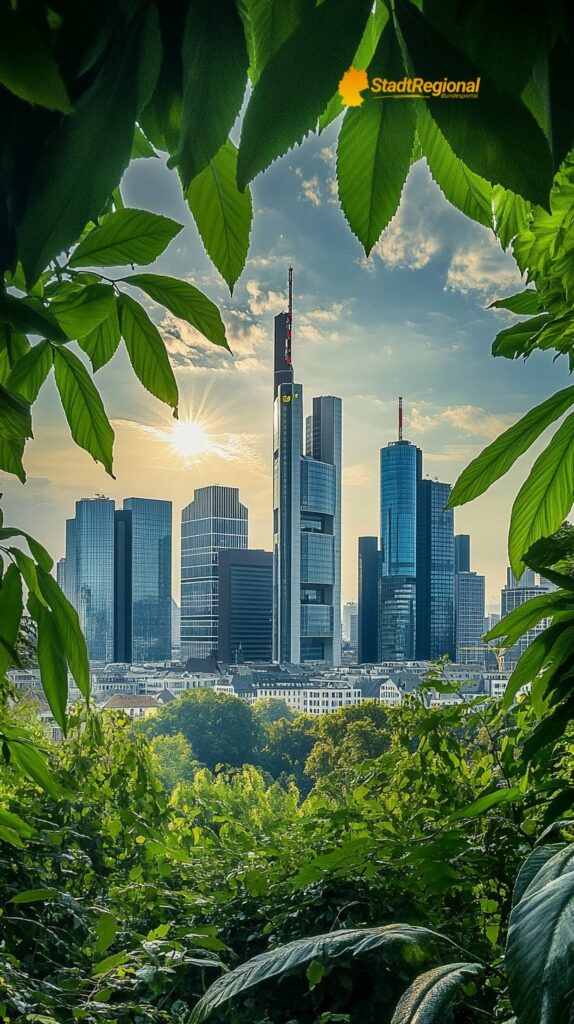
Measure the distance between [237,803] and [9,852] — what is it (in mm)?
1735

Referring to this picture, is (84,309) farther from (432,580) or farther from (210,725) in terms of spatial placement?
(432,580)

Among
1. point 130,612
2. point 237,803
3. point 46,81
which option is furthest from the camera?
point 130,612

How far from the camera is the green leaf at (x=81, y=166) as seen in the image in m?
0.12

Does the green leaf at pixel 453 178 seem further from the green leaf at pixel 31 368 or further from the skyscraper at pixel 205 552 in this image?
the skyscraper at pixel 205 552

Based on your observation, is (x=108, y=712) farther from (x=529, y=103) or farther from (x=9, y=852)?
(x=529, y=103)

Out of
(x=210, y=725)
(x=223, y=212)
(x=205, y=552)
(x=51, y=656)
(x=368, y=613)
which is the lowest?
(x=210, y=725)

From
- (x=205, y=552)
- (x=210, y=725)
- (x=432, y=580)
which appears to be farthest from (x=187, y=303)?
(x=205, y=552)

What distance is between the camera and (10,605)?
0.21 m

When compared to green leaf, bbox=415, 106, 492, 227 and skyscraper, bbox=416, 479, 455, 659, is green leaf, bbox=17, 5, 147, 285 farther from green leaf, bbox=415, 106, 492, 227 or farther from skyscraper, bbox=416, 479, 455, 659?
skyscraper, bbox=416, 479, 455, 659

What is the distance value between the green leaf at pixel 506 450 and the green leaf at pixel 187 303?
0.14 metres

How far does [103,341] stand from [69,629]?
0.09m

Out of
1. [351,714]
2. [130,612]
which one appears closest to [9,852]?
[351,714]

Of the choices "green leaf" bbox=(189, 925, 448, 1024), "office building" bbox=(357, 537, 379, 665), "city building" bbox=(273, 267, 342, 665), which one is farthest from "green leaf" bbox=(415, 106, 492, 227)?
"office building" bbox=(357, 537, 379, 665)

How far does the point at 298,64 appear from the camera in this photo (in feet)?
0.38
